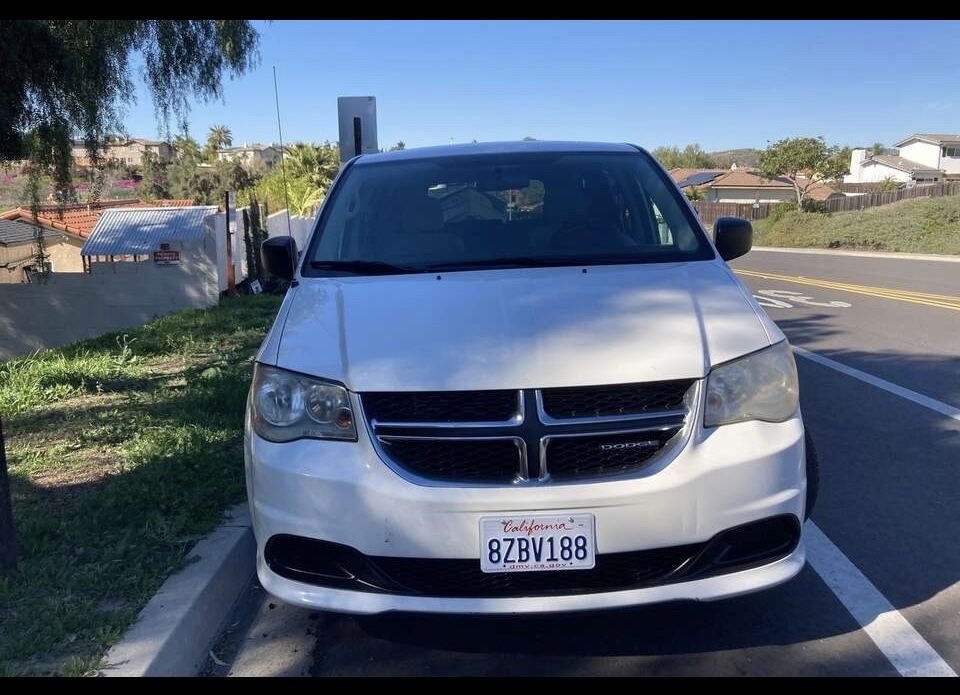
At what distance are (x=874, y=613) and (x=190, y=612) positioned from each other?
103 inches

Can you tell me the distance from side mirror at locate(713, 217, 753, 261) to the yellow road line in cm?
938

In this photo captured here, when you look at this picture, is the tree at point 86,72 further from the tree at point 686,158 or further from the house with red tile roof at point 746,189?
the tree at point 686,158

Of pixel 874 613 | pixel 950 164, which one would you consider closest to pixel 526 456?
pixel 874 613

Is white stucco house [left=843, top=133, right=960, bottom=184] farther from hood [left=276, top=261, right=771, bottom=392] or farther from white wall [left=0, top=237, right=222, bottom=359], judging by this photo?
hood [left=276, top=261, right=771, bottom=392]

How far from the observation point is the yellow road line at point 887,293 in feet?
43.2

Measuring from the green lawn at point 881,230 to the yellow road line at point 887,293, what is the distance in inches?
468

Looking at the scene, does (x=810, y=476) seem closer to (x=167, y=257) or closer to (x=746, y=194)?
(x=167, y=257)

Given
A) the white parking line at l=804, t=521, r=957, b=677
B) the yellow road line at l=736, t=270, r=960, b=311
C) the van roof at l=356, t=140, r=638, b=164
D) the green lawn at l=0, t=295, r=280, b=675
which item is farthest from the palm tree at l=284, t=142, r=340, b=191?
the white parking line at l=804, t=521, r=957, b=677

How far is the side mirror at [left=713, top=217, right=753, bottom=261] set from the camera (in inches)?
177

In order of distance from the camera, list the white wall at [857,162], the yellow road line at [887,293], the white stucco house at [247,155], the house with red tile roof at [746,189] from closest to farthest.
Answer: the yellow road line at [887,293], the white stucco house at [247,155], the house with red tile roof at [746,189], the white wall at [857,162]

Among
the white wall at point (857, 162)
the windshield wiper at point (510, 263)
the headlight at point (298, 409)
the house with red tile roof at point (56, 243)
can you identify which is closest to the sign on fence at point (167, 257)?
the house with red tile roof at point (56, 243)
